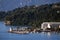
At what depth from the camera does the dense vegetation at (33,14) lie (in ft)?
49.4

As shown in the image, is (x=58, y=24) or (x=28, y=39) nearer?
(x=28, y=39)

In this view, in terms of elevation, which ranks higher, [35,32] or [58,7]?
[58,7]

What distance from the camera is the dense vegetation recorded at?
49.4 feet

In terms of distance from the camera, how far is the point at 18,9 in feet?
61.5

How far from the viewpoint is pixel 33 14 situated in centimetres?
1691

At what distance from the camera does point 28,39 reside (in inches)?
375

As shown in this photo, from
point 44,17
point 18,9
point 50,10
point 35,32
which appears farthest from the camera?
point 18,9

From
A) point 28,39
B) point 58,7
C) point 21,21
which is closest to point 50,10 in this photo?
point 58,7

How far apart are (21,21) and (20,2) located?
2.96 m

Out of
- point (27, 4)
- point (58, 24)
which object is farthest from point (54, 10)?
point (27, 4)

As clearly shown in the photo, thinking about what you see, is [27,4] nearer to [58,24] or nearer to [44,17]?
[44,17]

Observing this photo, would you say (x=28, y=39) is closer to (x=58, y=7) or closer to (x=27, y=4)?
(x=58, y=7)

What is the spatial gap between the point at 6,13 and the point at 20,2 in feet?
3.75

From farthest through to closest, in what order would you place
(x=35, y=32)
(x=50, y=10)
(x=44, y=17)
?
(x=50, y=10)
(x=44, y=17)
(x=35, y=32)
